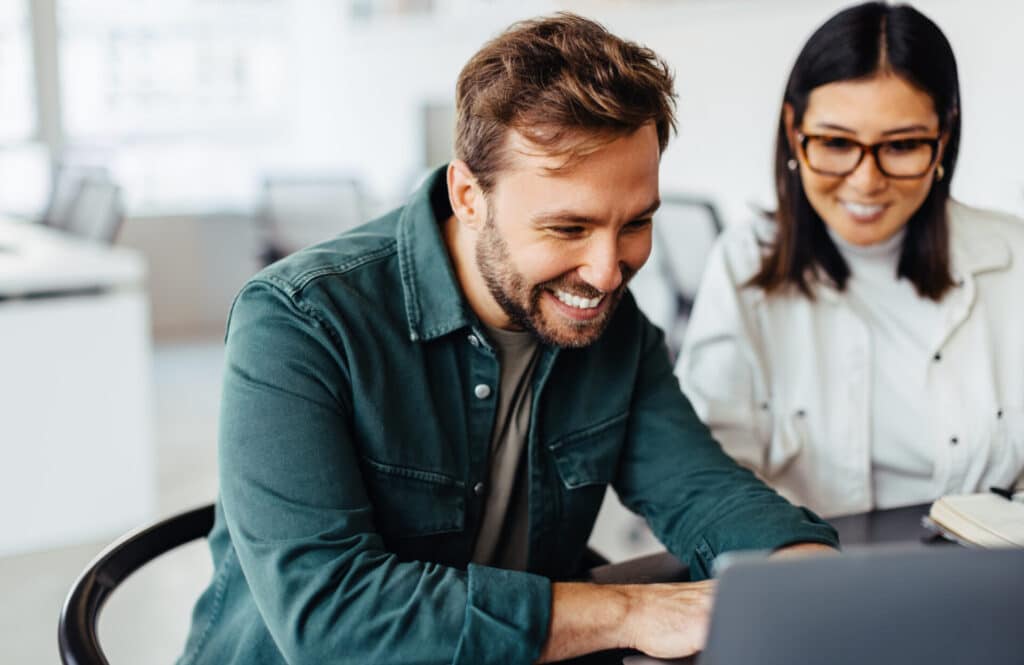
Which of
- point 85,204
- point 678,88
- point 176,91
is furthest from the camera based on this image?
point 176,91

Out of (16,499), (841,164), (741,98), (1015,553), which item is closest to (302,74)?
(741,98)

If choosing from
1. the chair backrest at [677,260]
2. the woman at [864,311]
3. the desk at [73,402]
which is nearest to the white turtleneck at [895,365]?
the woman at [864,311]

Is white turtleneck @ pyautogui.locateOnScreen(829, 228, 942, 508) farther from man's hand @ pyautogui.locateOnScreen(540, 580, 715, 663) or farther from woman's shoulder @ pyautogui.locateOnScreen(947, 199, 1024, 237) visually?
man's hand @ pyautogui.locateOnScreen(540, 580, 715, 663)

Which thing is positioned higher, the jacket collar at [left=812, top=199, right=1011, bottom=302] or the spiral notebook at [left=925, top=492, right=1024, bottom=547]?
the jacket collar at [left=812, top=199, right=1011, bottom=302]

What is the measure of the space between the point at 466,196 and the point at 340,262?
159mm

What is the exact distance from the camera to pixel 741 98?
12.8ft

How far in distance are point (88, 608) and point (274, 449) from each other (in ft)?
0.95

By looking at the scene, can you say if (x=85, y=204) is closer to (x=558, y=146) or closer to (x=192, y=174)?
(x=192, y=174)

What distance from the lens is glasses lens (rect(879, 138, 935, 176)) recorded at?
5.24 feet

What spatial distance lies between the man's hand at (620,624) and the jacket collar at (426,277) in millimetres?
332

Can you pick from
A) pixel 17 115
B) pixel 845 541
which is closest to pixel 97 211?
pixel 17 115

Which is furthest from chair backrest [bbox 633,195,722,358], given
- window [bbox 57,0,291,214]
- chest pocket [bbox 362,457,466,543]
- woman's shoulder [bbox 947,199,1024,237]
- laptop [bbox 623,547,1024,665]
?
window [bbox 57,0,291,214]

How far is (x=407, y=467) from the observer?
122 centimetres

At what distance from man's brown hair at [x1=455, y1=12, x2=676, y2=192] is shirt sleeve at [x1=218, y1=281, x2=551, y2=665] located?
0.88 feet
